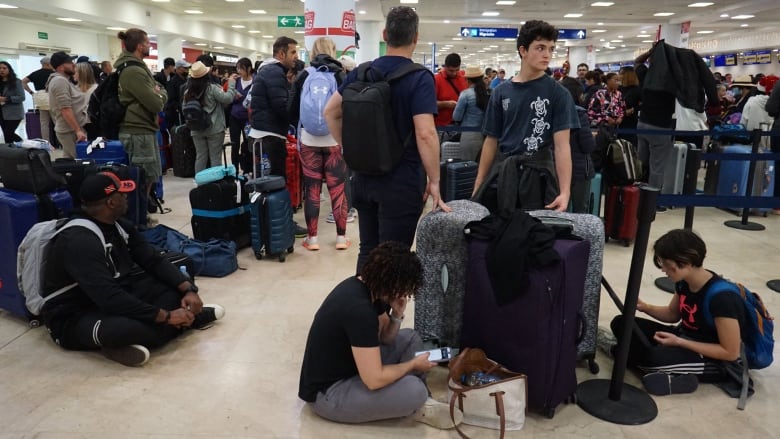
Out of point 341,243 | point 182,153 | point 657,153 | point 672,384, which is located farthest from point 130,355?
point 182,153

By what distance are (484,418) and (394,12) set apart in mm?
1760

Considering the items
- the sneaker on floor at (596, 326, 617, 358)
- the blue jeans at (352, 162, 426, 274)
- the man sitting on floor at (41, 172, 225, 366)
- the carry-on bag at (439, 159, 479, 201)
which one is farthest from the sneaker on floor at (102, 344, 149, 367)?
the carry-on bag at (439, 159, 479, 201)

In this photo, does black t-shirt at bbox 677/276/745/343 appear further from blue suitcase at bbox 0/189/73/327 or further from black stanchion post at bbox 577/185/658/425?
blue suitcase at bbox 0/189/73/327

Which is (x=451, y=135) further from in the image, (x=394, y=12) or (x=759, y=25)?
(x=759, y=25)

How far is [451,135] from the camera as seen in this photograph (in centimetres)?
663

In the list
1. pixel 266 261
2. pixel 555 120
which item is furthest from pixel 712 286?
pixel 266 261

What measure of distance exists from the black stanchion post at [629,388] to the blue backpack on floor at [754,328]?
0.44 meters

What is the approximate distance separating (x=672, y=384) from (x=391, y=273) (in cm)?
147

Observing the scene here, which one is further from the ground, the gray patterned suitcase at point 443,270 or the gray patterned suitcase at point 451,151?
the gray patterned suitcase at point 451,151

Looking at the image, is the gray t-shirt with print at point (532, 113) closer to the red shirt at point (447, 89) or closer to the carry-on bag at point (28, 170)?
the carry-on bag at point (28, 170)

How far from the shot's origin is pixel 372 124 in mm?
2459

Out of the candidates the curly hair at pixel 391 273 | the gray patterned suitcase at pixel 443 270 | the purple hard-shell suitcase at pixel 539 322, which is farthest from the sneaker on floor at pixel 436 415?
the curly hair at pixel 391 273

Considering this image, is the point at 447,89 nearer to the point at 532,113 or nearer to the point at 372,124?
the point at 532,113

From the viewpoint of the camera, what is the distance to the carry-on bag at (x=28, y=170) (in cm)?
313
